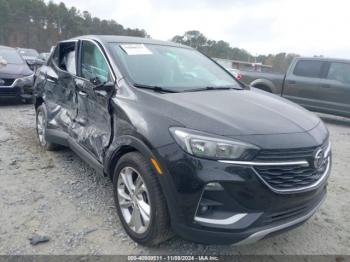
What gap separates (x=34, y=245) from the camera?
2.59 meters

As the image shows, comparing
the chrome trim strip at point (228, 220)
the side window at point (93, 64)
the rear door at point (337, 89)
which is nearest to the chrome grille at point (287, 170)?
the chrome trim strip at point (228, 220)

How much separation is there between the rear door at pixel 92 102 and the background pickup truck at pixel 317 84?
671 cm

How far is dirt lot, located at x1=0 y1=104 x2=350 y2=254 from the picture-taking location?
263cm

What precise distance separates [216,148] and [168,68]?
4.70 feet

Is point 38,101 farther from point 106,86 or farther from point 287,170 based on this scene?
point 287,170

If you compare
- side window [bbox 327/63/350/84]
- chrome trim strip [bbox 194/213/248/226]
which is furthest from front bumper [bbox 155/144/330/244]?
side window [bbox 327/63/350/84]

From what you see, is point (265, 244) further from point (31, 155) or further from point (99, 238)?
point (31, 155)

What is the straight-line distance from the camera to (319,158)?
2.39 meters

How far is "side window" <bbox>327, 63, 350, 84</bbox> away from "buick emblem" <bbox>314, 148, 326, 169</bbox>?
21.6 feet

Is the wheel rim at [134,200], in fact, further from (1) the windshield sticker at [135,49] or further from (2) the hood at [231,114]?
(1) the windshield sticker at [135,49]

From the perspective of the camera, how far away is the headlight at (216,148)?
6.88 feet

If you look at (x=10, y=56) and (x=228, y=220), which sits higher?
(x=10, y=56)

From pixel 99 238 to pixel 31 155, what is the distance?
8.11 feet

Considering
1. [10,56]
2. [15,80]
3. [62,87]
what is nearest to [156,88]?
[62,87]
